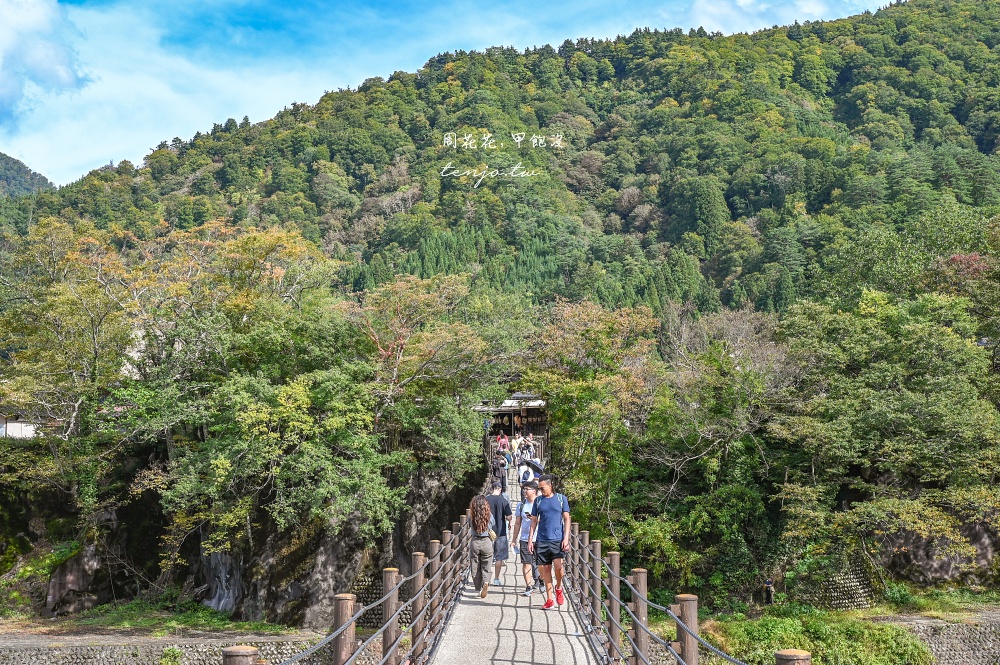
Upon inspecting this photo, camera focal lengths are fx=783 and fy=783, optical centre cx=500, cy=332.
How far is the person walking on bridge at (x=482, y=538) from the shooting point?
34.2 ft

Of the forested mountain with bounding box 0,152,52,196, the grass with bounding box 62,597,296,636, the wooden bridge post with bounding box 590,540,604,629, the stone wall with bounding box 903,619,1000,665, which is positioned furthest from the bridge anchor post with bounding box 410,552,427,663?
the forested mountain with bounding box 0,152,52,196

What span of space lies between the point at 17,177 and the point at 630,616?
215 m

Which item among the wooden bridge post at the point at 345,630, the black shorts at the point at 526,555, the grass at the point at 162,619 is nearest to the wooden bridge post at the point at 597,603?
the black shorts at the point at 526,555

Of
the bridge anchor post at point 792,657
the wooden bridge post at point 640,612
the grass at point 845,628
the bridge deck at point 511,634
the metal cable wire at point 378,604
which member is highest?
the bridge anchor post at point 792,657

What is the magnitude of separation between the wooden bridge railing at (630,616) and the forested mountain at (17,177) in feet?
623

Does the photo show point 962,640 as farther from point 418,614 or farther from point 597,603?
point 418,614

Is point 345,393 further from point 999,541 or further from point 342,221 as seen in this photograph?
point 342,221

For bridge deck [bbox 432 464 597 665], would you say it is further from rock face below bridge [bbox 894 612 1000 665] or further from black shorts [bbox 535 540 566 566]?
rock face below bridge [bbox 894 612 1000 665]

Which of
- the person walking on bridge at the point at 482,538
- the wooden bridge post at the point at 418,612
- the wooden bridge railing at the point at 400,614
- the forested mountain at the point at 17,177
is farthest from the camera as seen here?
the forested mountain at the point at 17,177

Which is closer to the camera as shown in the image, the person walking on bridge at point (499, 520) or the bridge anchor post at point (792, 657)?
the bridge anchor post at point (792, 657)

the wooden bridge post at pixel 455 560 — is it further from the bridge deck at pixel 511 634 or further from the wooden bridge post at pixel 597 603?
the wooden bridge post at pixel 597 603

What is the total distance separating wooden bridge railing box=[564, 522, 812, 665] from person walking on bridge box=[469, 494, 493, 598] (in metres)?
1.22

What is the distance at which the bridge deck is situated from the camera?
301 inches

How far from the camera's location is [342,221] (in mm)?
74875
